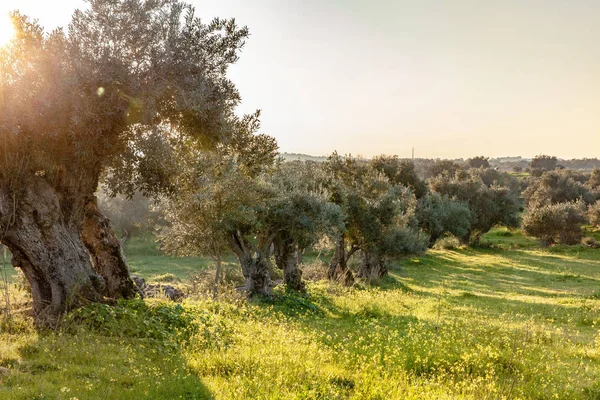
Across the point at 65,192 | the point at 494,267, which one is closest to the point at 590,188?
the point at 494,267

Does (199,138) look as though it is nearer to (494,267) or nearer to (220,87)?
(220,87)

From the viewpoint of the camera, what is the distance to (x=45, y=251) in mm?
12492

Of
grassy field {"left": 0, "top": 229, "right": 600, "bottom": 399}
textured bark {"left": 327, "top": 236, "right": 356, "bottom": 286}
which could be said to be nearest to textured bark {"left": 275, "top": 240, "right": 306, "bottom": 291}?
grassy field {"left": 0, "top": 229, "right": 600, "bottom": 399}

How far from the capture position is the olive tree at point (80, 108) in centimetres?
1194

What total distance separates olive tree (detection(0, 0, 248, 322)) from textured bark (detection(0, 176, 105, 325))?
28 mm

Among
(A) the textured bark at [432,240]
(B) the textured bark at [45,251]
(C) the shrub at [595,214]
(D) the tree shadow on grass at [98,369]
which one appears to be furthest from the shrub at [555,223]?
(D) the tree shadow on grass at [98,369]

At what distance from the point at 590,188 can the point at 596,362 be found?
92421 mm

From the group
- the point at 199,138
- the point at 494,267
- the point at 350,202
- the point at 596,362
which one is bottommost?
the point at 494,267

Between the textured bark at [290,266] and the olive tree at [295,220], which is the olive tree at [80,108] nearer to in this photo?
the olive tree at [295,220]

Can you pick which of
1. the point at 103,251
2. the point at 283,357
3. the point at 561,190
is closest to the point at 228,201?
the point at 103,251

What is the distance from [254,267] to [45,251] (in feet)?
41.3

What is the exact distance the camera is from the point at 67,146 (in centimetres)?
1319

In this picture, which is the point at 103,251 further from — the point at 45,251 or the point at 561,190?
the point at 561,190

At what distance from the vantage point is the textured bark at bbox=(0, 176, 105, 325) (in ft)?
39.5
